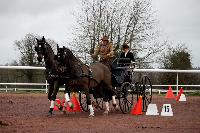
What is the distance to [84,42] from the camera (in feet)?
110

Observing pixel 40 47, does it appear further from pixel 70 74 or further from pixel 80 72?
pixel 80 72

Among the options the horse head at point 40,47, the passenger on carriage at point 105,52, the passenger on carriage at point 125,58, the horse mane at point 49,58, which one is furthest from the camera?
the passenger on carriage at point 125,58

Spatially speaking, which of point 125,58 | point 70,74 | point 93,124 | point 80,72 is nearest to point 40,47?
point 70,74

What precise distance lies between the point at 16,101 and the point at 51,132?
8.75m

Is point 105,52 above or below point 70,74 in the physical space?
above

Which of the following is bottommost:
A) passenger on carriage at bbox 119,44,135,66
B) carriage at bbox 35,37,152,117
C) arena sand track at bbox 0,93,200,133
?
arena sand track at bbox 0,93,200,133

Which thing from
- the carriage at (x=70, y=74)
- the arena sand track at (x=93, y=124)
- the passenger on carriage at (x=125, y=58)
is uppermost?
the passenger on carriage at (x=125, y=58)

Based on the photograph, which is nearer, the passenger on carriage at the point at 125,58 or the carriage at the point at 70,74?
the carriage at the point at 70,74

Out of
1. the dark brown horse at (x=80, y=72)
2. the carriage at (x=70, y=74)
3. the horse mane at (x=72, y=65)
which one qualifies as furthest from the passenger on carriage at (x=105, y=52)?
the horse mane at (x=72, y=65)

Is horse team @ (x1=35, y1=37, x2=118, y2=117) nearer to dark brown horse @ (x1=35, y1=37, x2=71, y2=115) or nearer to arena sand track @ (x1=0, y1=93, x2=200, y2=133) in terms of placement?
dark brown horse @ (x1=35, y1=37, x2=71, y2=115)

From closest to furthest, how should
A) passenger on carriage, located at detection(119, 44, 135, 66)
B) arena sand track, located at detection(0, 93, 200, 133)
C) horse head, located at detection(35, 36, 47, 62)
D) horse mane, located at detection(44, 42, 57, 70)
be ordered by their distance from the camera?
arena sand track, located at detection(0, 93, 200, 133) → horse head, located at detection(35, 36, 47, 62) → horse mane, located at detection(44, 42, 57, 70) → passenger on carriage, located at detection(119, 44, 135, 66)

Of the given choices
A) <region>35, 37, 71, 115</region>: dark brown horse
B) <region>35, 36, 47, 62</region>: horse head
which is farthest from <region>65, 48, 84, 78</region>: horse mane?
<region>35, 36, 47, 62</region>: horse head

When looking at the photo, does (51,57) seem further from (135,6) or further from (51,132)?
(135,6)

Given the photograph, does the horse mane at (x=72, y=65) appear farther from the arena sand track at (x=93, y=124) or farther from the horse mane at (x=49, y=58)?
the arena sand track at (x=93, y=124)
